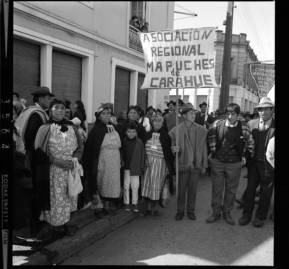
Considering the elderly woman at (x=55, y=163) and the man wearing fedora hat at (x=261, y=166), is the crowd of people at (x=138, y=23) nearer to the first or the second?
the man wearing fedora hat at (x=261, y=166)

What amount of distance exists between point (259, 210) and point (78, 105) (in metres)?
4.10

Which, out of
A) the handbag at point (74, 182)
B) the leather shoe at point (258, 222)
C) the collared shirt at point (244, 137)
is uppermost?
the collared shirt at point (244, 137)

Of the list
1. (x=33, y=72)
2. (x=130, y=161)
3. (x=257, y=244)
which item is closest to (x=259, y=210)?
(x=257, y=244)

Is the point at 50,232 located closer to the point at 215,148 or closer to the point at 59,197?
the point at 59,197

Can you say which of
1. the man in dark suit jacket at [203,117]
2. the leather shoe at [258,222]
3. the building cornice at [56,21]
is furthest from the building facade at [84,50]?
the leather shoe at [258,222]

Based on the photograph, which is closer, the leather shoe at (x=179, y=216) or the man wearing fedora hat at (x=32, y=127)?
the man wearing fedora hat at (x=32, y=127)

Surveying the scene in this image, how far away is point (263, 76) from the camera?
12.1ft

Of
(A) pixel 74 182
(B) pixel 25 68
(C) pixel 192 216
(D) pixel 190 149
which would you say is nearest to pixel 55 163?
(A) pixel 74 182

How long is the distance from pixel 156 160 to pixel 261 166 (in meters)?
1.48

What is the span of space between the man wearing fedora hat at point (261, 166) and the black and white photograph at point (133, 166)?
2 cm

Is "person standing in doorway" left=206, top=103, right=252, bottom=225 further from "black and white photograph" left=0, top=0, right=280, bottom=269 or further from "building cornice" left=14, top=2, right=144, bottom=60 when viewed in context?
"building cornice" left=14, top=2, right=144, bottom=60

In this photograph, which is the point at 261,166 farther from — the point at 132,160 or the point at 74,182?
the point at 74,182

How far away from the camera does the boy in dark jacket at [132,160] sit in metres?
4.62

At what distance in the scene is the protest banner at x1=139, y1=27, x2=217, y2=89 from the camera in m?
4.56
